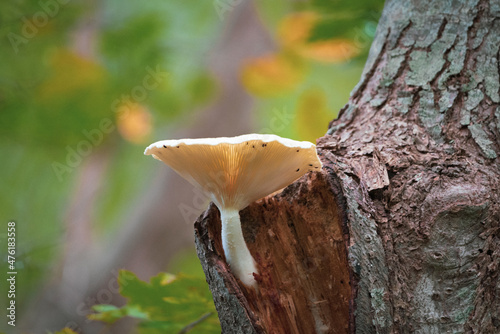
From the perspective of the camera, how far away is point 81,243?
9.20ft

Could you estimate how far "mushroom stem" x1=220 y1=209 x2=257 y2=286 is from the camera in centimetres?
94

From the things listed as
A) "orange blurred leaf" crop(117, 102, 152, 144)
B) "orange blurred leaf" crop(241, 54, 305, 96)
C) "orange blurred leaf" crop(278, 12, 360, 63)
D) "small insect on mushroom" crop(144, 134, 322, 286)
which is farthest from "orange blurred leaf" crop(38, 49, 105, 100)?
"small insect on mushroom" crop(144, 134, 322, 286)

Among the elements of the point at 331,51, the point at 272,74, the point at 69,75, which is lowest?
the point at 331,51

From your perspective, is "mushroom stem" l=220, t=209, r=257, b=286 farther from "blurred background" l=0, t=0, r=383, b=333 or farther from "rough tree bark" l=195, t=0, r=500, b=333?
"blurred background" l=0, t=0, r=383, b=333

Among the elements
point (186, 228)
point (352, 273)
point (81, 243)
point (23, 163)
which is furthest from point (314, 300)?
point (23, 163)

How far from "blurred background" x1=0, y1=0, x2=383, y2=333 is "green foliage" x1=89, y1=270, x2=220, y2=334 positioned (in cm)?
103

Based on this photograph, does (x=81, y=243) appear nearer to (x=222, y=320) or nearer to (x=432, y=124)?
(x=222, y=320)

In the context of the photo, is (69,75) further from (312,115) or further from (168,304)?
(168,304)

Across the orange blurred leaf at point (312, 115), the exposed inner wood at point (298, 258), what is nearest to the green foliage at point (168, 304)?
the exposed inner wood at point (298, 258)

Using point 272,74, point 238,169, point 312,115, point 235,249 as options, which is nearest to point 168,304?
point 235,249

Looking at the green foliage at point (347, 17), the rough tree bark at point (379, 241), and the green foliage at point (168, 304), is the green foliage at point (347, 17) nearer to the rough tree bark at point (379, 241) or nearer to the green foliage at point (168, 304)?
the rough tree bark at point (379, 241)

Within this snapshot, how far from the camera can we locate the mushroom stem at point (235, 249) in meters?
0.94

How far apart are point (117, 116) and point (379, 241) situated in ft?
7.66

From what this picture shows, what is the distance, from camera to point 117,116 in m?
2.83
